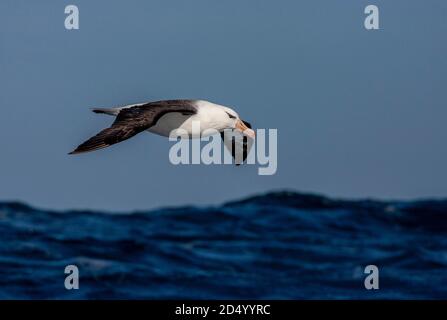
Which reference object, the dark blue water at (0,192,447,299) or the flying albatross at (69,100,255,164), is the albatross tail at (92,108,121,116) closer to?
the flying albatross at (69,100,255,164)

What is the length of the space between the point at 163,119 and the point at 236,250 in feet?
194

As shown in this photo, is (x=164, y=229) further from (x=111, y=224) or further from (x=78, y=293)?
(x=78, y=293)

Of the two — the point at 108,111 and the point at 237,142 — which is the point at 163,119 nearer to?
the point at 108,111

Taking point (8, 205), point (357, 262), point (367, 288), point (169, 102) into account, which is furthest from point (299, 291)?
point (169, 102)

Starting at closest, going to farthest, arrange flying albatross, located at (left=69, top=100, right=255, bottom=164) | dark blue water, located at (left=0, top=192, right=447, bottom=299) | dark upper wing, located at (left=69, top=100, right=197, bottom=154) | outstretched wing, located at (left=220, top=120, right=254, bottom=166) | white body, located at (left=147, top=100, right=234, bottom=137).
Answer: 1. dark upper wing, located at (left=69, top=100, right=197, bottom=154)
2. flying albatross, located at (left=69, top=100, right=255, bottom=164)
3. white body, located at (left=147, top=100, right=234, bottom=137)
4. outstretched wing, located at (left=220, top=120, right=254, bottom=166)
5. dark blue water, located at (left=0, top=192, right=447, bottom=299)

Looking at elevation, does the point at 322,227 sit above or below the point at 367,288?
above

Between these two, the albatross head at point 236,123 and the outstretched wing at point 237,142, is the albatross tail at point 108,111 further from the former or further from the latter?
the outstretched wing at point 237,142

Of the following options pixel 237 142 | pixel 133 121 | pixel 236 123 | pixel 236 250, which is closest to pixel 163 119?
pixel 133 121

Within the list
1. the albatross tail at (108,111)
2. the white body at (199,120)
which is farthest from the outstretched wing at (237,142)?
the albatross tail at (108,111)

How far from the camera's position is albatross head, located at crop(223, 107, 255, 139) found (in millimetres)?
19062

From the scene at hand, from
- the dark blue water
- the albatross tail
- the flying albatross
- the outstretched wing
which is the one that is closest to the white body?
the flying albatross

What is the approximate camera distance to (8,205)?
8300 centimetres

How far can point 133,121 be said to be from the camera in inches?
662

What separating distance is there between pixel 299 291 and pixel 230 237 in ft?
47.2
